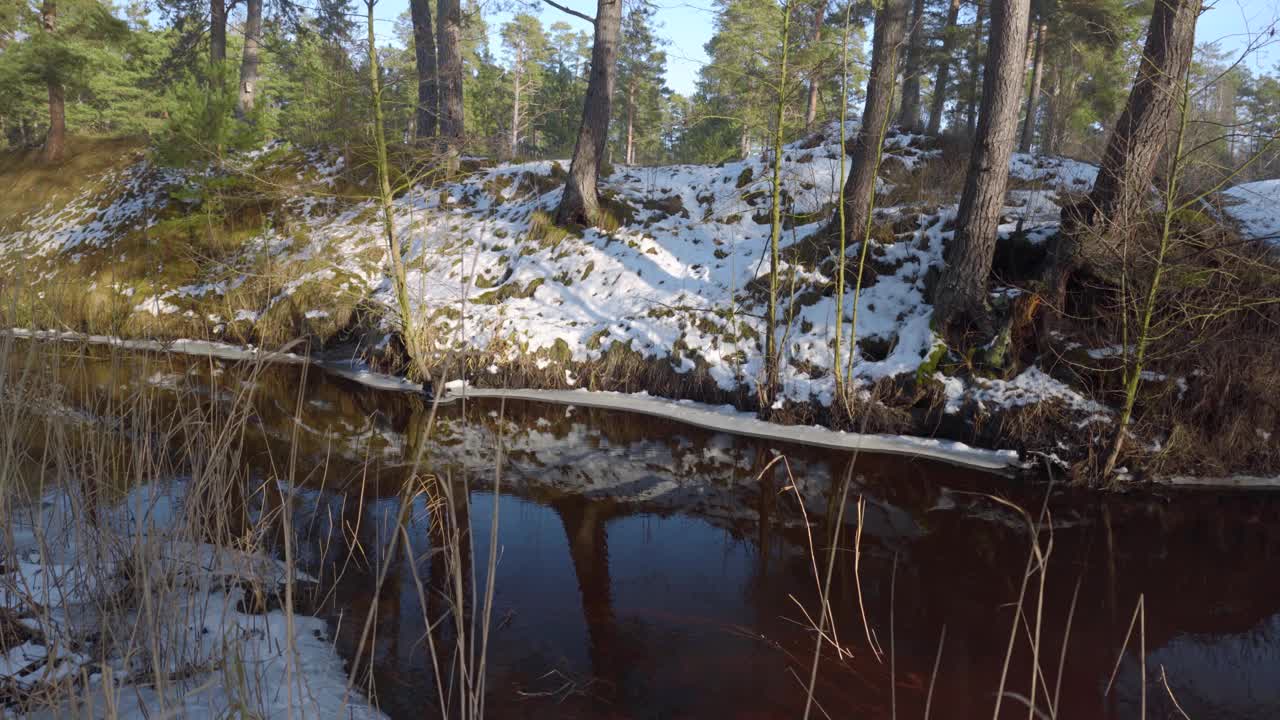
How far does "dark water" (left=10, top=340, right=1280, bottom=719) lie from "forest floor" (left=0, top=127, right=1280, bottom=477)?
824mm

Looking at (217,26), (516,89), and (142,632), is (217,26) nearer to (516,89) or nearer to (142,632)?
(516,89)

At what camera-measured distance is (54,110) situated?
18125 mm

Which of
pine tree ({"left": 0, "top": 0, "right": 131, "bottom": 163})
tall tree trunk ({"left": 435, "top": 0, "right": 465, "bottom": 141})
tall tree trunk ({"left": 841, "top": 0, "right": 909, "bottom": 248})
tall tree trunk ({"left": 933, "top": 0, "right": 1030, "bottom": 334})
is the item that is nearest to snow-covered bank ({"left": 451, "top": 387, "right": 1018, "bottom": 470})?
tall tree trunk ({"left": 933, "top": 0, "right": 1030, "bottom": 334})

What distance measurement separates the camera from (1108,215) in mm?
6703

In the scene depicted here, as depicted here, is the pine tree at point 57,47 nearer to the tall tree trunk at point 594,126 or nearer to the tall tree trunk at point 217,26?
the tall tree trunk at point 217,26

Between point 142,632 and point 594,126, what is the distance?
10.2 meters

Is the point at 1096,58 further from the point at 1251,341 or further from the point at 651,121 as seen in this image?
the point at 651,121

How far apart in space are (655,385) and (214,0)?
1658 centimetres

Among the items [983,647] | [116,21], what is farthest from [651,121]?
[983,647]

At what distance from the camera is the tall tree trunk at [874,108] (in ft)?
27.2

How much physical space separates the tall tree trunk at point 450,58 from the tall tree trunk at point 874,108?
8.30 m

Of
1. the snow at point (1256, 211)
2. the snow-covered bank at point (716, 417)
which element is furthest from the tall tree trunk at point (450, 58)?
the snow at point (1256, 211)

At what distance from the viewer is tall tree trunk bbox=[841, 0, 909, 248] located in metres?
8.29

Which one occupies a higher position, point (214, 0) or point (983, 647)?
point (214, 0)
